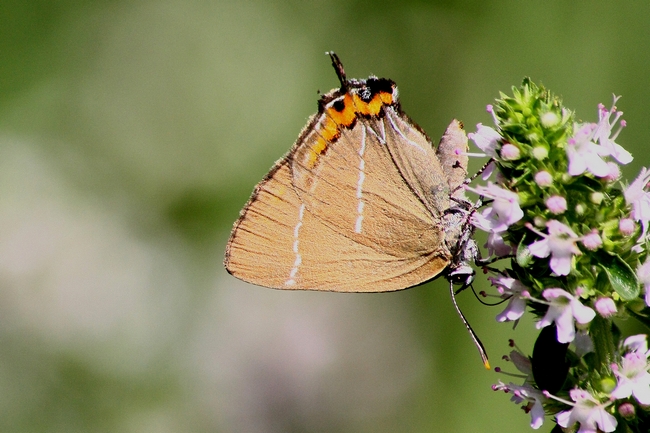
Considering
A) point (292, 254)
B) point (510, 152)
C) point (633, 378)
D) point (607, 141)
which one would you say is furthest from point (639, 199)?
point (292, 254)

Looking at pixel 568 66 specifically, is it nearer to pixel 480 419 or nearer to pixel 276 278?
pixel 480 419

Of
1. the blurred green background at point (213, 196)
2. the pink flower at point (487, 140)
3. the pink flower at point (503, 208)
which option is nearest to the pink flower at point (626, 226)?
the pink flower at point (503, 208)

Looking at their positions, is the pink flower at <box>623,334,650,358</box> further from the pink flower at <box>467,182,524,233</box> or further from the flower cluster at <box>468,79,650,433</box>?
the pink flower at <box>467,182,524,233</box>

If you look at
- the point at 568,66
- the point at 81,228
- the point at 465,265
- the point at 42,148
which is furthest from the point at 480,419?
the point at 42,148

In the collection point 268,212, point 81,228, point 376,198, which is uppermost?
point 376,198

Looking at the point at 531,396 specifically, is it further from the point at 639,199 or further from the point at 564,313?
the point at 639,199

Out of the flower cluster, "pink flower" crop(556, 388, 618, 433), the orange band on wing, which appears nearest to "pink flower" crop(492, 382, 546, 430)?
the flower cluster

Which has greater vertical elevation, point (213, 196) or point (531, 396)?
point (213, 196)
